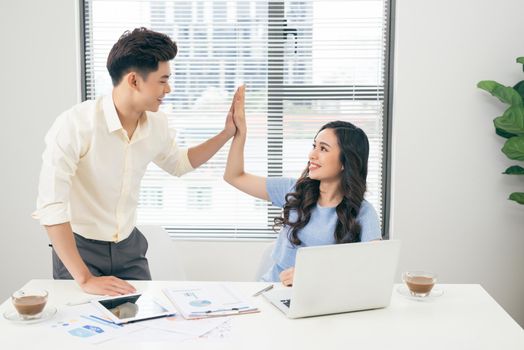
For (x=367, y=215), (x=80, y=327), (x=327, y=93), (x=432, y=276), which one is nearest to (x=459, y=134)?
(x=327, y=93)

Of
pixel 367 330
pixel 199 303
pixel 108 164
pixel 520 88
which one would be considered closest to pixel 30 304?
pixel 199 303

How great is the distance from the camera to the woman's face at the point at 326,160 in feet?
8.30

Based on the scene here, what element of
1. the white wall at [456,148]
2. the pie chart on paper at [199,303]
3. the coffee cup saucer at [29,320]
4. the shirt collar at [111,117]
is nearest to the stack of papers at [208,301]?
the pie chart on paper at [199,303]

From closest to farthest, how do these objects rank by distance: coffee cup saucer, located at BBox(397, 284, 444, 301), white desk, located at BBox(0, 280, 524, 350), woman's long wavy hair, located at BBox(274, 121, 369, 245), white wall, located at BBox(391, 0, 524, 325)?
white desk, located at BBox(0, 280, 524, 350), coffee cup saucer, located at BBox(397, 284, 444, 301), woman's long wavy hair, located at BBox(274, 121, 369, 245), white wall, located at BBox(391, 0, 524, 325)

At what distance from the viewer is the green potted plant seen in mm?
3293

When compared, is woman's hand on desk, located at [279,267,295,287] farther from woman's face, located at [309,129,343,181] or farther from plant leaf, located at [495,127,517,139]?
plant leaf, located at [495,127,517,139]

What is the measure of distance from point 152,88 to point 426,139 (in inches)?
69.8

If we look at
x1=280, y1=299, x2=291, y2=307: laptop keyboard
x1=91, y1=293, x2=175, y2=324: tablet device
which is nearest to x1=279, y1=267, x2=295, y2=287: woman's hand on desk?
x1=280, y1=299, x2=291, y2=307: laptop keyboard

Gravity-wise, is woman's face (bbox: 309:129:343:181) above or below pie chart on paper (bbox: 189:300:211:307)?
above

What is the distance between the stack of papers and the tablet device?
0.17 ft

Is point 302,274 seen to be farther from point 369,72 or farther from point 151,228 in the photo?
point 369,72

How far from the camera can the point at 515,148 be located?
332cm

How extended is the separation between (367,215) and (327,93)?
137cm

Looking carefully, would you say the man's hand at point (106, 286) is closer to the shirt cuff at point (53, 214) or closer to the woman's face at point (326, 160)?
the shirt cuff at point (53, 214)
